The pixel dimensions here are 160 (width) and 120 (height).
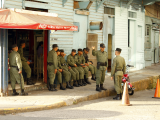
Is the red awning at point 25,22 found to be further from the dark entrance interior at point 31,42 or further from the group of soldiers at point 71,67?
the dark entrance interior at point 31,42

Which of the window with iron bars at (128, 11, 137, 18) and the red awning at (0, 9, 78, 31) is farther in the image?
the window with iron bars at (128, 11, 137, 18)

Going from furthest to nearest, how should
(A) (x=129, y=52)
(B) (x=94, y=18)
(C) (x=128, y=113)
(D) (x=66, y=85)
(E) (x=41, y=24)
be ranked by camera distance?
(A) (x=129, y=52) → (B) (x=94, y=18) → (D) (x=66, y=85) → (E) (x=41, y=24) → (C) (x=128, y=113)

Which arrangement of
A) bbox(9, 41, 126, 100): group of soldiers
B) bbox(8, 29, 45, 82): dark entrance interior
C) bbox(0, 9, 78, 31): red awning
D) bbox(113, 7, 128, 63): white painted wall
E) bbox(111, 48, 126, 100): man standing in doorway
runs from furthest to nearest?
bbox(113, 7, 128, 63): white painted wall → bbox(8, 29, 45, 82): dark entrance interior → bbox(111, 48, 126, 100): man standing in doorway → bbox(9, 41, 126, 100): group of soldiers → bbox(0, 9, 78, 31): red awning

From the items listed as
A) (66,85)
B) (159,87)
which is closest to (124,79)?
(159,87)

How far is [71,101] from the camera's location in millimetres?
9250

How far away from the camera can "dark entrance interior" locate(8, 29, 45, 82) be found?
513 inches

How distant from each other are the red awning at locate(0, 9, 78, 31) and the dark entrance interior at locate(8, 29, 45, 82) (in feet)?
10.2

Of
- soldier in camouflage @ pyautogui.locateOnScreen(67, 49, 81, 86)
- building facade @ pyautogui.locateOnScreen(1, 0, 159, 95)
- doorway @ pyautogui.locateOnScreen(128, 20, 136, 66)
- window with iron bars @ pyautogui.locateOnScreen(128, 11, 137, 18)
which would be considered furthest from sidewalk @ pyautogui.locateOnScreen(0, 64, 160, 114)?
window with iron bars @ pyautogui.locateOnScreen(128, 11, 137, 18)

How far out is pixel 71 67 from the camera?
12.2m

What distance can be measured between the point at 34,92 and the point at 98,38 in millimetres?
5409

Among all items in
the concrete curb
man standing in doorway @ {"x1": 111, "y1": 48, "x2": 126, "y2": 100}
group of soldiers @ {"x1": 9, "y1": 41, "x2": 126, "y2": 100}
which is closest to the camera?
the concrete curb

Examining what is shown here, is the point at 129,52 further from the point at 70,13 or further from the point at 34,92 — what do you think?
the point at 34,92

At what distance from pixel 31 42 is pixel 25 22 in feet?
16.5

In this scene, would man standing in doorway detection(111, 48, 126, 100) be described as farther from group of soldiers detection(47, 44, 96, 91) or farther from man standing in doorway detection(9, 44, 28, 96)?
man standing in doorway detection(9, 44, 28, 96)
